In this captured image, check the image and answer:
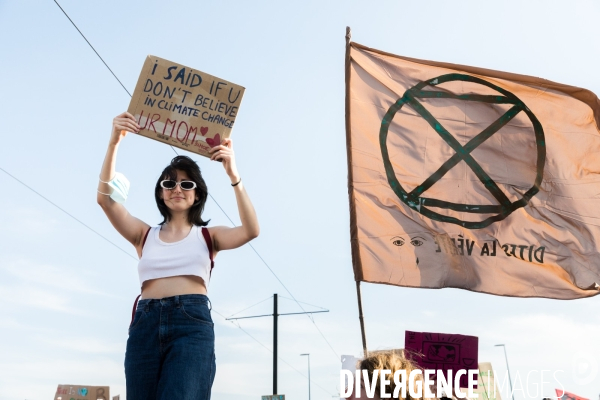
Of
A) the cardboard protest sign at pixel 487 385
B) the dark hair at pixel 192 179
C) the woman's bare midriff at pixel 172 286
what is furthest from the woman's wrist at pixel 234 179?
the cardboard protest sign at pixel 487 385

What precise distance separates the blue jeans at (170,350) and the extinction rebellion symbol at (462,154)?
163 inches

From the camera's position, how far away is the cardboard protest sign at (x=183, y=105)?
4246 mm

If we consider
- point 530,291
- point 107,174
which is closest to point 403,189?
point 530,291

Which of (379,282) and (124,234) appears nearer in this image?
(124,234)

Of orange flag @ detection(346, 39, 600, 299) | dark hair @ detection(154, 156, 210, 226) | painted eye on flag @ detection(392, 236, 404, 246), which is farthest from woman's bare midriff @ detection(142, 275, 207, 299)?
painted eye on flag @ detection(392, 236, 404, 246)

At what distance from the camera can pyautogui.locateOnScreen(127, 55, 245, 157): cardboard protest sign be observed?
4246mm

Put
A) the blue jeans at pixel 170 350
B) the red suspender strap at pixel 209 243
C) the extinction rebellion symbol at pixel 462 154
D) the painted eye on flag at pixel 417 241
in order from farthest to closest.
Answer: the extinction rebellion symbol at pixel 462 154, the painted eye on flag at pixel 417 241, the red suspender strap at pixel 209 243, the blue jeans at pixel 170 350

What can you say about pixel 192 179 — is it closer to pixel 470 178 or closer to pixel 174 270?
pixel 174 270

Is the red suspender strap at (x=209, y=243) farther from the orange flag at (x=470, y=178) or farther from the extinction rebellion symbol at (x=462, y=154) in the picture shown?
the extinction rebellion symbol at (x=462, y=154)

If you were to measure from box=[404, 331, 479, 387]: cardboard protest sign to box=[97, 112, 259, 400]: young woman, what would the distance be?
301cm

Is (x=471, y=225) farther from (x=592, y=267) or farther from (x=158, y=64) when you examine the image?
(x=158, y=64)

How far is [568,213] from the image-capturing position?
762cm

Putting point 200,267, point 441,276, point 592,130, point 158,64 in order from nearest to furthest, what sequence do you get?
point 200,267 < point 158,64 < point 441,276 < point 592,130

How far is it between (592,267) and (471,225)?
3.98 feet
